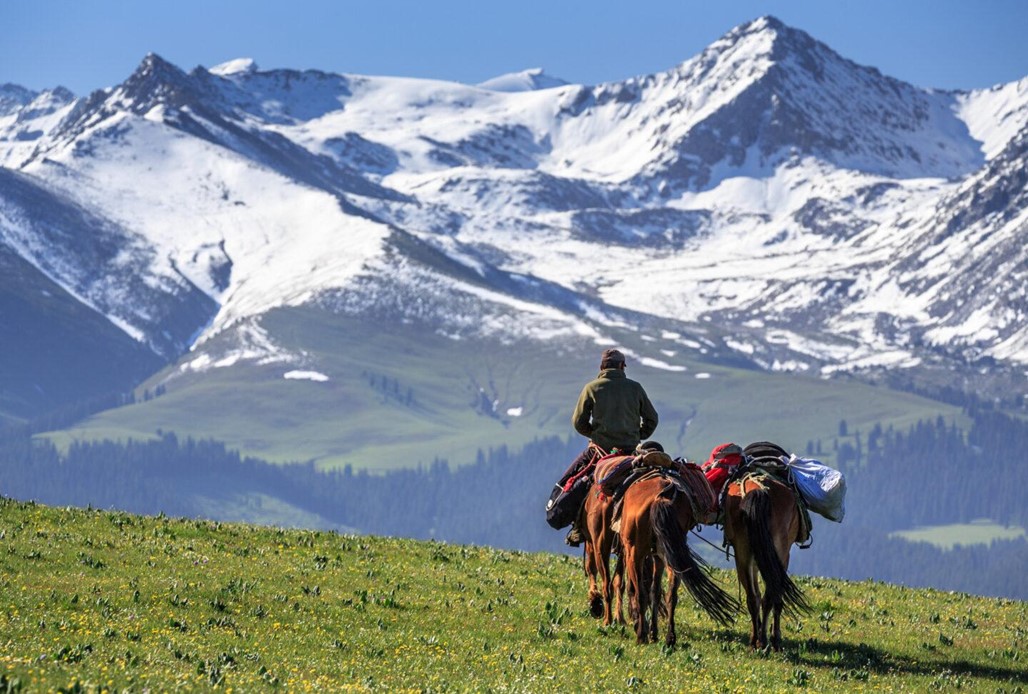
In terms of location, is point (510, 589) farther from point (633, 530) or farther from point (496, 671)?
point (496, 671)

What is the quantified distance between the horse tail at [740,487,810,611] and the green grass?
3.61ft

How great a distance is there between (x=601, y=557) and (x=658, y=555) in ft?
8.99

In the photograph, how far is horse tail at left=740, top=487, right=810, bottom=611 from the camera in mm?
29016

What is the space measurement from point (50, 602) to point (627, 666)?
1001 cm

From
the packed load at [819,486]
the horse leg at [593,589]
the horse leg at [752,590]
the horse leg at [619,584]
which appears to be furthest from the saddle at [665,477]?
the horse leg at [593,589]

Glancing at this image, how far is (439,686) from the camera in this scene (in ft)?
76.7

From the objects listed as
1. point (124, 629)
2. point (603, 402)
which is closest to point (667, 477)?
point (603, 402)

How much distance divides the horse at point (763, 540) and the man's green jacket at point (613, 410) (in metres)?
2.68

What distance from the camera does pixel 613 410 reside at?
1268 inches

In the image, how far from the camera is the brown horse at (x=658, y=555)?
27.9 metres

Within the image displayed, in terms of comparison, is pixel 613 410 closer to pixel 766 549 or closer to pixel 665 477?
pixel 665 477

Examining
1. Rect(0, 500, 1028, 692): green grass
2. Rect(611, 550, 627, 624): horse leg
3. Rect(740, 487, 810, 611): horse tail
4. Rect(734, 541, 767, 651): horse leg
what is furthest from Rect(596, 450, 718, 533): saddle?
Rect(0, 500, 1028, 692): green grass

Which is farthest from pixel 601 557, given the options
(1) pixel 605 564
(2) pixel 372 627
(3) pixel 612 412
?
(2) pixel 372 627

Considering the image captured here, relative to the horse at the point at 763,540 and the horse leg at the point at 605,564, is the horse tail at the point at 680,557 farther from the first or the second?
the horse leg at the point at 605,564
